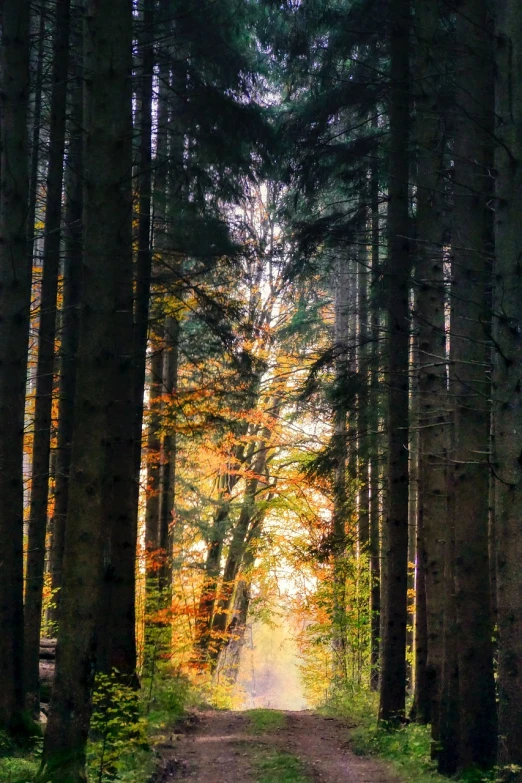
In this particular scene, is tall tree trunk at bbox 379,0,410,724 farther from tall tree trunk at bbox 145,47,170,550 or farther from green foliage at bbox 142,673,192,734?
tall tree trunk at bbox 145,47,170,550

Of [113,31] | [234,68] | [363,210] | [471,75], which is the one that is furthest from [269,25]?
[113,31]

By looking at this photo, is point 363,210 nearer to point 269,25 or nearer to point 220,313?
point 220,313

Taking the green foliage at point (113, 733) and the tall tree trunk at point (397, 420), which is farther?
the tall tree trunk at point (397, 420)

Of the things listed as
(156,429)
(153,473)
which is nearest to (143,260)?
(156,429)

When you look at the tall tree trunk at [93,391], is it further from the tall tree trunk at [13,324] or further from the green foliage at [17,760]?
the tall tree trunk at [13,324]

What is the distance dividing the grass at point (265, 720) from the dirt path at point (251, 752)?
0.12 metres

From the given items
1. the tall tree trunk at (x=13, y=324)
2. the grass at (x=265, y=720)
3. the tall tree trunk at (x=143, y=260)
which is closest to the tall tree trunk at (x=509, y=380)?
the tall tree trunk at (x=13, y=324)

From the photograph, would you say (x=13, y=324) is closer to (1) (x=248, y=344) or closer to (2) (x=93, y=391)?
(2) (x=93, y=391)

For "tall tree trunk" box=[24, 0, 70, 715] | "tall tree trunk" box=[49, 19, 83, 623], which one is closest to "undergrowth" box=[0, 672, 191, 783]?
"tall tree trunk" box=[24, 0, 70, 715]

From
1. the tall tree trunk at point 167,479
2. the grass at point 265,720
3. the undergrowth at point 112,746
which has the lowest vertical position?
the grass at point 265,720

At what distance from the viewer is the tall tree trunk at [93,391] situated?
6285 mm

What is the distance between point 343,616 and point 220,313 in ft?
32.3

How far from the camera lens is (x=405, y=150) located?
454 inches

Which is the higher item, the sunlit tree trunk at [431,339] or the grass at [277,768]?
the sunlit tree trunk at [431,339]
